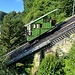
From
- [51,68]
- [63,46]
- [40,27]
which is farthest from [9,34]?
[51,68]

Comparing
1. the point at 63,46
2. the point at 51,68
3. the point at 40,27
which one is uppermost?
the point at 40,27

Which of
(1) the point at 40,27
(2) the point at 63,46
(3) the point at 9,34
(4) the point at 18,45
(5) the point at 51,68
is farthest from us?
(4) the point at 18,45

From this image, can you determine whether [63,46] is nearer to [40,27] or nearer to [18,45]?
[40,27]

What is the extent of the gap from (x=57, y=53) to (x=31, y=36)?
369 centimetres

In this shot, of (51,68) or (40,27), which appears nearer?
(51,68)

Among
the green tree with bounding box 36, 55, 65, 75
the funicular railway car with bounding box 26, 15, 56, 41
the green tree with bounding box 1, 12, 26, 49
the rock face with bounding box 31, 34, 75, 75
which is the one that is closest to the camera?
the green tree with bounding box 36, 55, 65, 75

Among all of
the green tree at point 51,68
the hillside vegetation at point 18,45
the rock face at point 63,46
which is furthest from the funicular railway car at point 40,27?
the green tree at point 51,68

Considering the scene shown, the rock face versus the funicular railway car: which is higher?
the funicular railway car

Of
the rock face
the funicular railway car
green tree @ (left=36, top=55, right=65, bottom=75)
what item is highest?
the funicular railway car

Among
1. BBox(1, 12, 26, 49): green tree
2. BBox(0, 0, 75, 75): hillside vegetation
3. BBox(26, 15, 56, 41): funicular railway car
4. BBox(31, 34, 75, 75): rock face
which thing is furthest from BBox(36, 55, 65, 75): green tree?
BBox(1, 12, 26, 49): green tree

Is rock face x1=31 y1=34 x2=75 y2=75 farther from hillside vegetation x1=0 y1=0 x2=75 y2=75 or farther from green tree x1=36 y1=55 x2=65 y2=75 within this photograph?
green tree x1=36 y1=55 x2=65 y2=75

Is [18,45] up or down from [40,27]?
down

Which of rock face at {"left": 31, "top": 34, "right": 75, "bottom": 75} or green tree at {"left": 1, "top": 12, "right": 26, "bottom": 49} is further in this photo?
green tree at {"left": 1, "top": 12, "right": 26, "bottom": 49}

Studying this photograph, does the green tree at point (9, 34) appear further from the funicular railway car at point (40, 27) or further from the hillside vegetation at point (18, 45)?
the funicular railway car at point (40, 27)
